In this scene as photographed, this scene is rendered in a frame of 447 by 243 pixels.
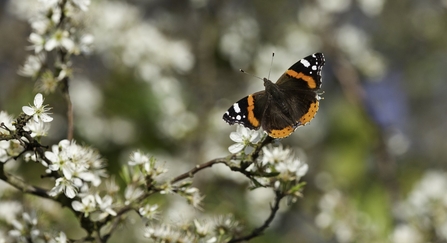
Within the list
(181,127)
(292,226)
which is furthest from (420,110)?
(181,127)

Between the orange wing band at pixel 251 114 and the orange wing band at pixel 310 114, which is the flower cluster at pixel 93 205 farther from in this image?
the orange wing band at pixel 310 114

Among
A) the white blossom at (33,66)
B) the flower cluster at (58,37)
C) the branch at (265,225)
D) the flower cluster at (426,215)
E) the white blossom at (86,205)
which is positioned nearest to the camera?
the white blossom at (86,205)

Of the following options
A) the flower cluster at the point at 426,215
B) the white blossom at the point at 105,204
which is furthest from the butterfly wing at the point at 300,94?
the flower cluster at the point at 426,215

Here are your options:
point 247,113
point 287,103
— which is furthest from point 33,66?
point 287,103

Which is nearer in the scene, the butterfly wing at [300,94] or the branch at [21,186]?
the branch at [21,186]

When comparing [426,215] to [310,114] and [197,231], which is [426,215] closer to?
[310,114]

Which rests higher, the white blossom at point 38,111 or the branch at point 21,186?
the white blossom at point 38,111

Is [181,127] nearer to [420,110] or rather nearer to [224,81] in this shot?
[224,81]
